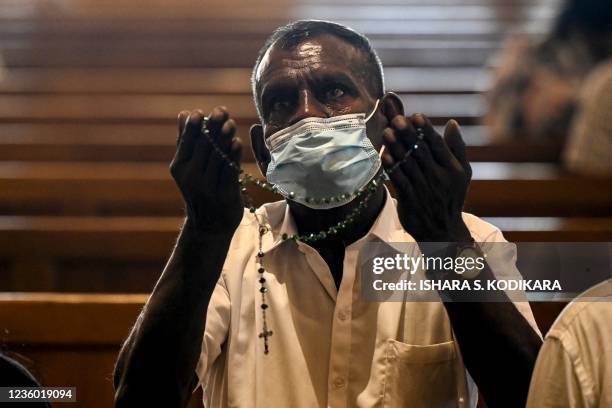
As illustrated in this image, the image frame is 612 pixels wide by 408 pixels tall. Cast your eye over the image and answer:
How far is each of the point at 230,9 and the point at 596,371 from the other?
3161mm

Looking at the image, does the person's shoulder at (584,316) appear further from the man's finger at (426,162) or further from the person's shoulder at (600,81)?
the person's shoulder at (600,81)

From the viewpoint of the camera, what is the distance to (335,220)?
1297 millimetres

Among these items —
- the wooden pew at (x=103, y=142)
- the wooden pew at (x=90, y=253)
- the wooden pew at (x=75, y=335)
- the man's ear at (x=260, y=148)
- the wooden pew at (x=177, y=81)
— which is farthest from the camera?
the wooden pew at (x=177, y=81)

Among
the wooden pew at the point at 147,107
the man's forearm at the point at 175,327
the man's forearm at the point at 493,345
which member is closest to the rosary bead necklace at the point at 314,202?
the man's forearm at the point at 175,327

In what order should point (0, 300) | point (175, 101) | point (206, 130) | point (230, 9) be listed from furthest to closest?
1. point (230, 9)
2. point (175, 101)
3. point (0, 300)
4. point (206, 130)

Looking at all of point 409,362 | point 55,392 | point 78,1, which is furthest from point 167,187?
point 78,1

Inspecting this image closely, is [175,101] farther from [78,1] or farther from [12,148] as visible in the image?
[78,1]

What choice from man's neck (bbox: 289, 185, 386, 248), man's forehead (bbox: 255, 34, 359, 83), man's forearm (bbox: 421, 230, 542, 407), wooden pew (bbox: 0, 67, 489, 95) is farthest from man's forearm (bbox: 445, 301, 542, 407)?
wooden pew (bbox: 0, 67, 489, 95)

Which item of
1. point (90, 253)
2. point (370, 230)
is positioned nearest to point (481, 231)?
point (370, 230)

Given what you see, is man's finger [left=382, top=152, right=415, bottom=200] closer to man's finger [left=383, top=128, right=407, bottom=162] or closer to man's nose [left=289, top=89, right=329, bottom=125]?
man's finger [left=383, top=128, right=407, bottom=162]

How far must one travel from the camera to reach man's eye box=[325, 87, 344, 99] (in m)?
1.31

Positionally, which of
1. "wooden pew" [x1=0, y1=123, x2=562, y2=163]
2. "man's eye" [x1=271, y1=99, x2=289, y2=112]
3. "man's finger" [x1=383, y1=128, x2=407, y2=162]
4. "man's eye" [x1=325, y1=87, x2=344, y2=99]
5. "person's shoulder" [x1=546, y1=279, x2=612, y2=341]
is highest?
"wooden pew" [x1=0, y1=123, x2=562, y2=163]

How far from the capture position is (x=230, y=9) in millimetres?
3770

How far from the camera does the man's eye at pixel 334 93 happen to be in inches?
51.7
